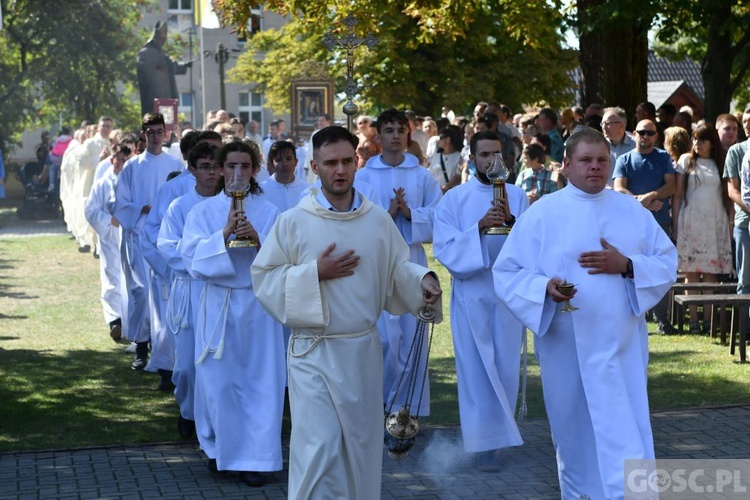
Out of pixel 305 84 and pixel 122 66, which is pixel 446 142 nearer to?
pixel 305 84

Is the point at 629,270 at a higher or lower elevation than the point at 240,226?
lower

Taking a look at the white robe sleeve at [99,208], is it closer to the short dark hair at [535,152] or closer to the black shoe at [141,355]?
the black shoe at [141,355]

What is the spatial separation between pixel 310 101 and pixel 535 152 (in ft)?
40.8

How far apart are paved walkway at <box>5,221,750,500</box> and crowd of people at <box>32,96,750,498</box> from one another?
22cm

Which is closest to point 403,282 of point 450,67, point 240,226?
point 240,226

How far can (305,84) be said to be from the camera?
25219mm

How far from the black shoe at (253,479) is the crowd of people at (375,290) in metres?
0.01

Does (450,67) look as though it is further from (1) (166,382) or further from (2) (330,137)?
(2) (330,137)

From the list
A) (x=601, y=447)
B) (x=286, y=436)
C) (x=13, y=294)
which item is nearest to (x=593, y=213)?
(x=601, y=447)

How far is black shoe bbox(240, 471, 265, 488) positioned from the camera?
320 inches

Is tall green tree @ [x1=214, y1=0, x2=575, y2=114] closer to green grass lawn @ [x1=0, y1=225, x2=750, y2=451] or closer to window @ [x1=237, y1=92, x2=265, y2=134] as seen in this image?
green grass lawn @ [x1=0, y1=225, x2=750, y2=451]

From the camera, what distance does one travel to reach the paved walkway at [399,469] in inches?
312

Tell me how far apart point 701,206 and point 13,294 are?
9.48 metres

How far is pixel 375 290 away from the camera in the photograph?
6.51 meters
